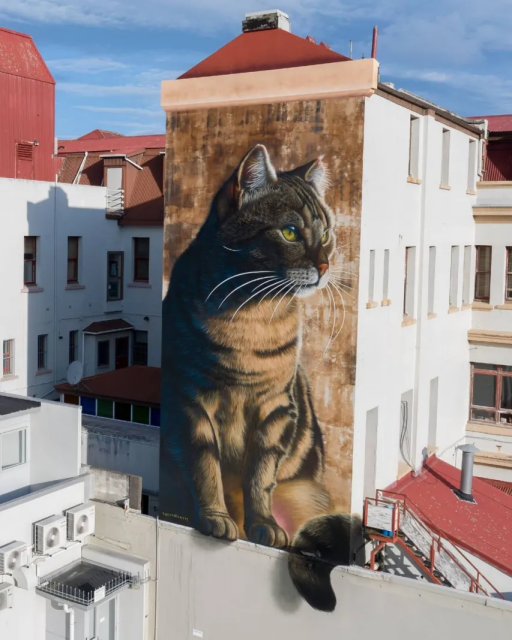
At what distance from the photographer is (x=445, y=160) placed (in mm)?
24688

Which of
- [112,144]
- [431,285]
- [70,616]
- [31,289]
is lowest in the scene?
[70,616]

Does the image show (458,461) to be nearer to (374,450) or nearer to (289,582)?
(374,450)

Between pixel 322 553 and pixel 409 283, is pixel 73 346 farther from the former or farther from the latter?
pixel 322 553

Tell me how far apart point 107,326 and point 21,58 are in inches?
487

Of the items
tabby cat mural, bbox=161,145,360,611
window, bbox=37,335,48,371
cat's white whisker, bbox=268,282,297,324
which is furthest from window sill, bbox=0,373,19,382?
cat's white whisker, bbox=268,282,297,324

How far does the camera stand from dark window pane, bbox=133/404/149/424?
90.9 feet

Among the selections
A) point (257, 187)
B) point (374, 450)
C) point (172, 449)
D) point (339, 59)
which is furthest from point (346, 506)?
point (339, 59)

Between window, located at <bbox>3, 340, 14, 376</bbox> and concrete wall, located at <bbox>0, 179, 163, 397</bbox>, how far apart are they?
0.18 m

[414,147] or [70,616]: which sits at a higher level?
[414,147]

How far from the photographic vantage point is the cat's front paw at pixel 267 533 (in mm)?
20734

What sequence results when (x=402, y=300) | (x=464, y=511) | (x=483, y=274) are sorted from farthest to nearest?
(x=483, y=274)
(x=464, y=511)
(x=402, y=300)

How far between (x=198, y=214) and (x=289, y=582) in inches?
392

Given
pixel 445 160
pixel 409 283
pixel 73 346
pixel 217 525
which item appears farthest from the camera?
pixel 73 346

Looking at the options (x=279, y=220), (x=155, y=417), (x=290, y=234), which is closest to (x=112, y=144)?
(x=155, y=417)
